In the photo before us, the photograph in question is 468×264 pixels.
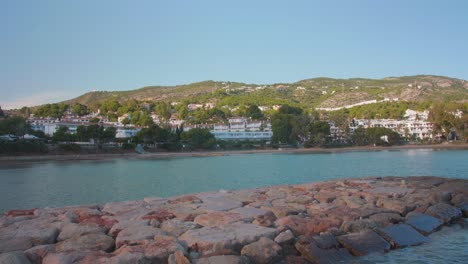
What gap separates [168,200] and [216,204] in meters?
1.63

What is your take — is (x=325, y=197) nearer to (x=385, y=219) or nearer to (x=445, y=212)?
(x=385, y=219)

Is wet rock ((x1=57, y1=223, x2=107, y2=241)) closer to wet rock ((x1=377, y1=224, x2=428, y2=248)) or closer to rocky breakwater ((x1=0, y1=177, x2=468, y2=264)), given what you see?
rocky breakwater ((x1=0, y1=177, x2=468, y2=264))

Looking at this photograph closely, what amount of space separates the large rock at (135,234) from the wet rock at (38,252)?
972mm

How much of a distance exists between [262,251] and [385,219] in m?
3.55

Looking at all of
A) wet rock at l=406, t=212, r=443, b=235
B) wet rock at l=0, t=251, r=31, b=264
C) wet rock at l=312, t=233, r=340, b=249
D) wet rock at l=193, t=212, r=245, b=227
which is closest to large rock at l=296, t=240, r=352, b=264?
wet rock at l=312, t=233, r=340, b=249

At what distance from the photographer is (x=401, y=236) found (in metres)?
8.09

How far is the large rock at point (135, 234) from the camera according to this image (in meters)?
6.59

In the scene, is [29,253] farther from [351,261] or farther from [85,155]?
[85,155]

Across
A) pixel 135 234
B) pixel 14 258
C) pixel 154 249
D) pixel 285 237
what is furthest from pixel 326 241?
pixel 14 258

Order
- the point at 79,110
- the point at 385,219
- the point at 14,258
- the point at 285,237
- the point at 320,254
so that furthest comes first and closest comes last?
the point at 79,110 → the point at 385,219 → the point at 285,237 → the point at 320,254 → the point at 14,258

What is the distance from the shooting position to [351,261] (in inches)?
271

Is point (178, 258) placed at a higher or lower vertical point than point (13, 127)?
lower

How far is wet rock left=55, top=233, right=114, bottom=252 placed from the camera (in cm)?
633

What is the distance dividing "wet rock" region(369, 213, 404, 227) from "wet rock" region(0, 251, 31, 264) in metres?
6.34
